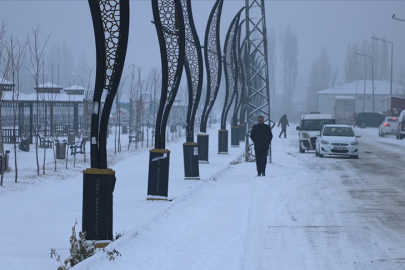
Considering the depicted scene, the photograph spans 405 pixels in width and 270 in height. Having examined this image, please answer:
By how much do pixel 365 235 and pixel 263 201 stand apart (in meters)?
4.11

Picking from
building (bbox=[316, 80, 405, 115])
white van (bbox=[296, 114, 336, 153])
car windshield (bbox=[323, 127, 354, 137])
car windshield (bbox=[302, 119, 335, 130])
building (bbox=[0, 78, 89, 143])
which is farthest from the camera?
building (bbox=[316, 80, 405, 115])

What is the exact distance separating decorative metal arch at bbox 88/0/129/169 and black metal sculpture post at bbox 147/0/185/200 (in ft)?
13.1

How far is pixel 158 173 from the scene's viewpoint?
39.0 feet

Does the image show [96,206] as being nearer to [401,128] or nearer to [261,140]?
[261,140]

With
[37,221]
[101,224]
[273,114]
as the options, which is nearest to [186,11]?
[37,221]

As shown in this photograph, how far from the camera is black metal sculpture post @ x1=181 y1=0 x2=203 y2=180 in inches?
641

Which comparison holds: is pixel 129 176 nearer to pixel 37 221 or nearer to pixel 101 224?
pixel 37 221

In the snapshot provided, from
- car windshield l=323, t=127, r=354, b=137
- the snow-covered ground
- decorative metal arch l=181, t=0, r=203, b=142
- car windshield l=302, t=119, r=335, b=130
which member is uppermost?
decorative metal arch l=181, t=0, r=203, b=142

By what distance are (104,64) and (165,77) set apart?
4563mm

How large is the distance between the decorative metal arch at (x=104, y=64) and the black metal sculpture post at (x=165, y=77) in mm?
3984

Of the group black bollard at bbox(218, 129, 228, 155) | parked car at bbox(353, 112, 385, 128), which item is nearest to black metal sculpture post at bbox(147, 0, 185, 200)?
black bollard at bbox(218, 129, 228, 155)

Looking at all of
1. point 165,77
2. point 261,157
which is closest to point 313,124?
point 261,157

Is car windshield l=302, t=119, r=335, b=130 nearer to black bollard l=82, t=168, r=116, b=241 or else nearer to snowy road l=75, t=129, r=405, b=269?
snowy road l=75, t=129, r=405, b=269

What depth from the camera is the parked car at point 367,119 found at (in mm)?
69062
